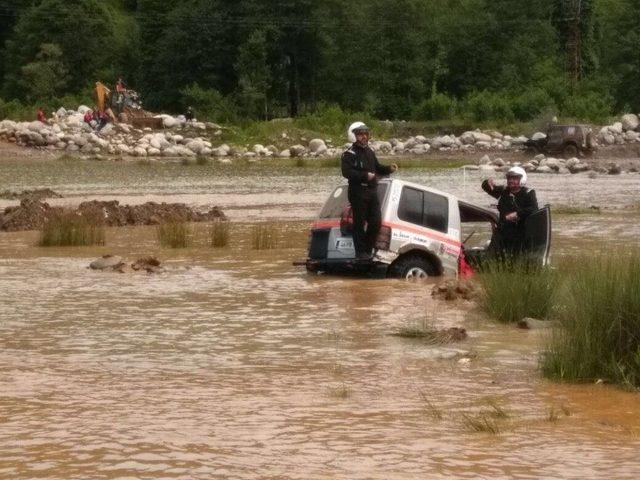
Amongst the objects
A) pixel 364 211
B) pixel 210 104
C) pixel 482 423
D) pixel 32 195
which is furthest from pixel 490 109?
pixel 482 423

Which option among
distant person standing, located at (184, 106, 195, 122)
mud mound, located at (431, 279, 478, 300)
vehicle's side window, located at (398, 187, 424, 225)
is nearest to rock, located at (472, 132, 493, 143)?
distant person standing, located at (184, 106, 195, 122)

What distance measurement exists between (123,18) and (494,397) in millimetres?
120781

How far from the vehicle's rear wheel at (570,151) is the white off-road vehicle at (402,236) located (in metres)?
50.6

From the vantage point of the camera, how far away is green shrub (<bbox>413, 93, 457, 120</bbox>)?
287ft

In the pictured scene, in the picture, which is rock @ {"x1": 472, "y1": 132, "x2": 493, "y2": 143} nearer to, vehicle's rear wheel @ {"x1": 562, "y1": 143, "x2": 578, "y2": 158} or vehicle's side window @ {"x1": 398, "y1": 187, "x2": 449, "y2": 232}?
vehicle's rear wheel @ {"x1": 562, "y1": 143, "x2": 578, "y2": 158}

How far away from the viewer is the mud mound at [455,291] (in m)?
15.1

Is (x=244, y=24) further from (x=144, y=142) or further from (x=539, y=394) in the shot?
(x=539, y=394)

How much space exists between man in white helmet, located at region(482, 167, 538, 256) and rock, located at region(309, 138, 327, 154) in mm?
57253

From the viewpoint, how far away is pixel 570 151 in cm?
6712

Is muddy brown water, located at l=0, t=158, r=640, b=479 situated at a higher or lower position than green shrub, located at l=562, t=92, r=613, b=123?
lower

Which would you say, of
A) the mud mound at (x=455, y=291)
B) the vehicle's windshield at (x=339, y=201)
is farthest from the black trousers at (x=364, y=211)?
the mud mound at (x=455, y=291)

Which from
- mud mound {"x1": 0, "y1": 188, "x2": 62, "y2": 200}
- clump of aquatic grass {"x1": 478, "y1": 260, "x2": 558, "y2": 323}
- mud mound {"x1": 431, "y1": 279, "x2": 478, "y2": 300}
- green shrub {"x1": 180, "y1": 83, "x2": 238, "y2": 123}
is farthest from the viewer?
green shrub {"x1": 180, "y1": 83, "x2": 238, "y2": 123}

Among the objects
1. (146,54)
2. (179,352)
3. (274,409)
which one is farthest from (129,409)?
(146,54)

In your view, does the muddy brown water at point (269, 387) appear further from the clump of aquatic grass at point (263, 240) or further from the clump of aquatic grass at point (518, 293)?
the clump of aquatic grass at point (263, 240)
